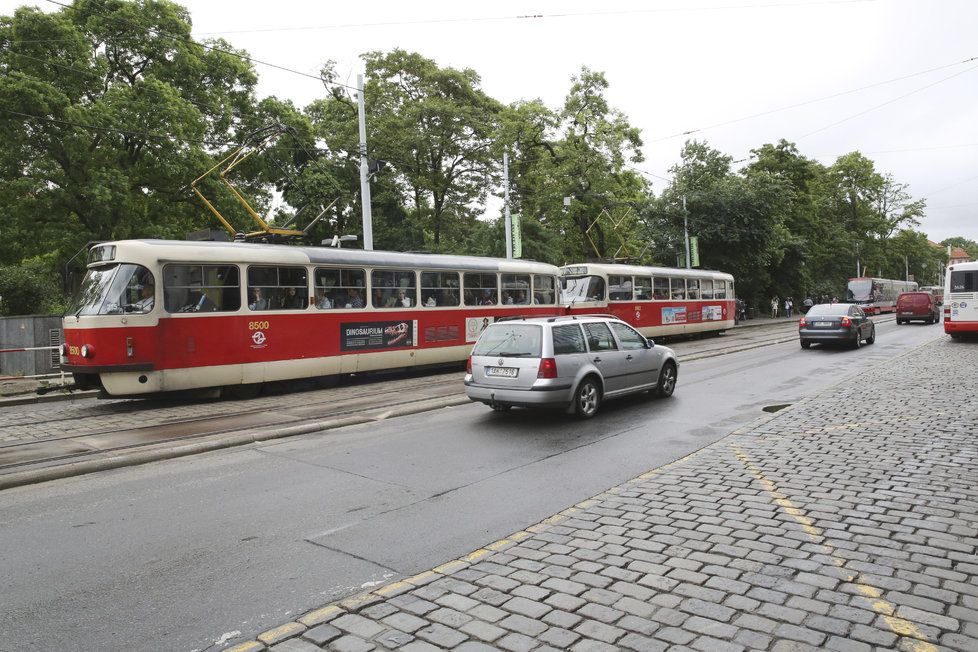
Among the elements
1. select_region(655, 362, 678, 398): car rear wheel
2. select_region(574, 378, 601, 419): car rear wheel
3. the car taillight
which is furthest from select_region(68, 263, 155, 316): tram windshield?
select_region(655, 362, 678, 398): car rear wheel

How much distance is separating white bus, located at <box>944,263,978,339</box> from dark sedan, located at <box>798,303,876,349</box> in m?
2.95

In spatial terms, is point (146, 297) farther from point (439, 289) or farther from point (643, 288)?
point (643, 288)

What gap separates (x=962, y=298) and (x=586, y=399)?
1827 cm

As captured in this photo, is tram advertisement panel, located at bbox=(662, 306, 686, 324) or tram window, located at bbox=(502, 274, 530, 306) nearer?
tram window, located at bbox=(502, 274, 530, 306)

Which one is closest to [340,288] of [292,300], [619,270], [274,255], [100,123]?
[292,300]

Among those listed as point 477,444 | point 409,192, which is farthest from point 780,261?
point 477,444

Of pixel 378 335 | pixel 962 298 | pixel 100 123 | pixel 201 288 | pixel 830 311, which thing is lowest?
pixel 378 335

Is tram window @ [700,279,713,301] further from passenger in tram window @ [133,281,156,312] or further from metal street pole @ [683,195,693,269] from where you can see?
passenger in tram window @ [133,281,156,312]

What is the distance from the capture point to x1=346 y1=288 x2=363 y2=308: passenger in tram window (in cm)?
1491

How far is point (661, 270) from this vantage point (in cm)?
2761

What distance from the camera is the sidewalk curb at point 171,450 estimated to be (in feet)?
22.4

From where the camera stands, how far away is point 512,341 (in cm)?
974

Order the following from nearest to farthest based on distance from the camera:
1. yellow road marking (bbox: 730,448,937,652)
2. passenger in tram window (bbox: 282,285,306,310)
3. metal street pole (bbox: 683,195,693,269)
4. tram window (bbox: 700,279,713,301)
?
1. yellow road marking (bbox: 730,448,937,652)
2. passenger in tram window (bbox: 282,285,306,310)
3. tram window (bbox: 700,279,713,301)
4. metal street pole (bbox: 683,195,693,269)

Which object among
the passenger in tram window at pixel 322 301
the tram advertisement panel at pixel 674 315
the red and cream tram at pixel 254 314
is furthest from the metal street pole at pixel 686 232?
the passenger in tram window at pixel 322 301
